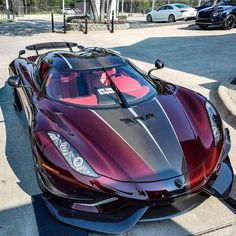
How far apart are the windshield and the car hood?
6.6 inches

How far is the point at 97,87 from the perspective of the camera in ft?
11.7

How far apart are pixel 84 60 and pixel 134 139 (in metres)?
1.44

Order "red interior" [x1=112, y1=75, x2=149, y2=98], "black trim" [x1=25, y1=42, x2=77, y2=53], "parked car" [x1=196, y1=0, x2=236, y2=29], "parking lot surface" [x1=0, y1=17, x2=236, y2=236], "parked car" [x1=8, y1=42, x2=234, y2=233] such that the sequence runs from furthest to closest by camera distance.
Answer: "parked car" [x1=196, y1=0, x2=236, y2=29] → "black trim" [x1=25, y1=42, x2=77, y2=53] → "red interior" [x1=112, y1=75, x2=149, y2=98] → "parking lot surface" [x1=0, y1=17, x2=236, y2=236] → "parked car" [x1=8, y1=42, x2=234, y2=233]

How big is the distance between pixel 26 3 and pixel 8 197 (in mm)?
45883

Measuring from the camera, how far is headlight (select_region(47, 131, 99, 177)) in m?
2.55

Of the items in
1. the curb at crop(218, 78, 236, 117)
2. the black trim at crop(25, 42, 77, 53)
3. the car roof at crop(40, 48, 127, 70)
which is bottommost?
the curb at crop(218, 78, 236, 117)

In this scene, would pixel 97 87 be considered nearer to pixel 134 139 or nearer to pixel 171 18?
pixel 134 139

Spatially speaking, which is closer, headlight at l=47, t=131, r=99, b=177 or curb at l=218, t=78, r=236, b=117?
headlight at l=47, t=131, r=99, b=177

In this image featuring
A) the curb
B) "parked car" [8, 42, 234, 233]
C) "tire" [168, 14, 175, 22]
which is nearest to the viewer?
"parked car" [8, 42, 234, 233]

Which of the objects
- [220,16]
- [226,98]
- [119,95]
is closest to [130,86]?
[119,95]

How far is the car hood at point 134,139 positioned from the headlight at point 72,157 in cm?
4

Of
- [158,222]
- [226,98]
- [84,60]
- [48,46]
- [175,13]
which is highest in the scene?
[84,60]

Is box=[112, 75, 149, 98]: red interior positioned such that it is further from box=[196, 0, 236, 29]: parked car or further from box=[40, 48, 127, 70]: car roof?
box=[196, 0, 236, 29]: parked car

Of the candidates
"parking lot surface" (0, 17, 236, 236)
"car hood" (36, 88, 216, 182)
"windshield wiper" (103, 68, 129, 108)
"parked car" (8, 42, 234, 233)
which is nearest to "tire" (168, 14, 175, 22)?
"parking lot surface" (0, 17, 236, 236)
